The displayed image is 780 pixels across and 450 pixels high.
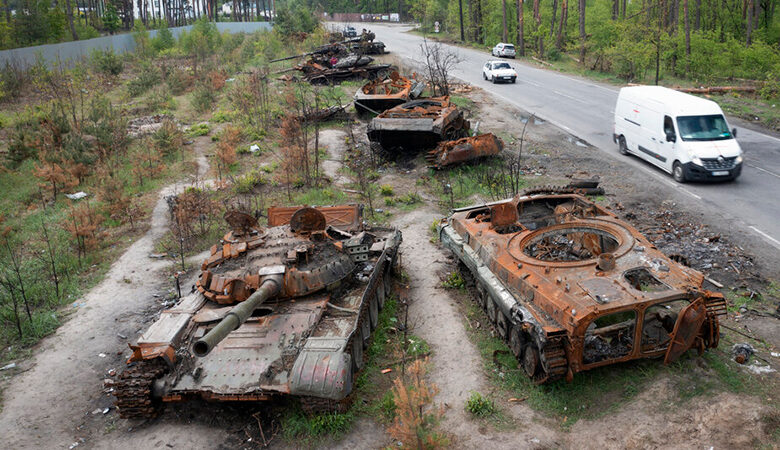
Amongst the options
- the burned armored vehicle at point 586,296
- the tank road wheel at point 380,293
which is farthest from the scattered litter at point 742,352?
the tank road wheel at point 380,293

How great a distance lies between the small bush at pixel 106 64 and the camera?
35.9 m

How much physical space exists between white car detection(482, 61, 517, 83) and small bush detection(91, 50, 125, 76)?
76.2ft

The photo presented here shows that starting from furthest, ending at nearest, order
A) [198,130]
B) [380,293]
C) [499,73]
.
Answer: [499,73] → [198,130] → [380,293]

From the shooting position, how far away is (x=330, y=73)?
106ft

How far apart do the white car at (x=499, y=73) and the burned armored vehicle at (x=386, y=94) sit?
7651 mm

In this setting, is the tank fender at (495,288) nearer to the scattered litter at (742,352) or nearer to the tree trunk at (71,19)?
the scattered litter at (742,352)

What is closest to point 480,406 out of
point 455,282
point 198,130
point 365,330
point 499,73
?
point 365,330

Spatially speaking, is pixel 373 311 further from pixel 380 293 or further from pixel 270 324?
pixel 270 324

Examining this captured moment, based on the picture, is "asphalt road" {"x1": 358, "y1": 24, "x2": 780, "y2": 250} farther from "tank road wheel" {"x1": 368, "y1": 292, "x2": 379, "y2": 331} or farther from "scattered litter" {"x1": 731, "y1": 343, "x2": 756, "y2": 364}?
"tank road wheel" {"x1": 368, "y1": 292, "x2": 379, "y2": 331}

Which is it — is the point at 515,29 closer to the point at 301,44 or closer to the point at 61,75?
the point at 301,44

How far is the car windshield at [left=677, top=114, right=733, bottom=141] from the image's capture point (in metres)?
15.0

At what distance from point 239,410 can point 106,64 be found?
34728 millimetres

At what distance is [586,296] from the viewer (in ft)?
23.7

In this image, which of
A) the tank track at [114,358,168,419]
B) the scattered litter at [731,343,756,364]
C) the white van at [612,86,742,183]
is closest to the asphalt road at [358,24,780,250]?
the white van at [612,86,742,183]
